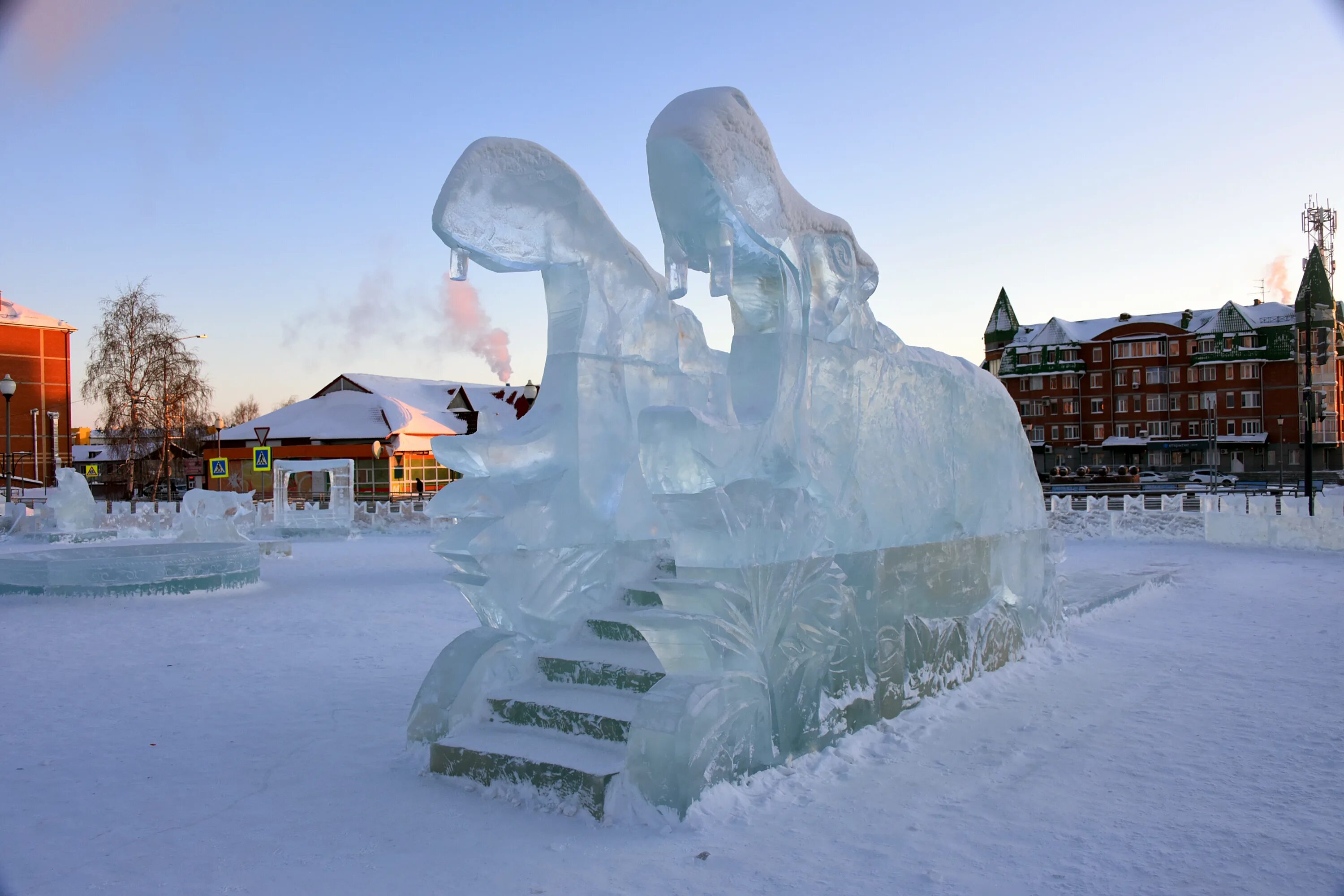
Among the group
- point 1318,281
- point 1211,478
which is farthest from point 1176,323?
point 1211,478

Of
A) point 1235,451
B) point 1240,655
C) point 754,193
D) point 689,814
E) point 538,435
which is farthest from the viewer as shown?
point 1235,451

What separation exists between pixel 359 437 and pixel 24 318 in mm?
34612

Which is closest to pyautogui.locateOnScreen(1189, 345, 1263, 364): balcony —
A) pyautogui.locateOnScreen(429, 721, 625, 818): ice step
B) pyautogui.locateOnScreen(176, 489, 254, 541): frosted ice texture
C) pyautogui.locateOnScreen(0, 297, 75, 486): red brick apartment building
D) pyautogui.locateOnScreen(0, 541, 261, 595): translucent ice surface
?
pyautogui.locateOnScreen(176, 489, 254, 541): frosted ice texture

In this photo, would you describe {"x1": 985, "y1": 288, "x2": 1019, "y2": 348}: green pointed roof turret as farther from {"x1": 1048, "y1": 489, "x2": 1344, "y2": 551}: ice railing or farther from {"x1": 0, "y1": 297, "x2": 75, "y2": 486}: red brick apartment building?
{"x1": 0, "y1": 297, "x2": 75, "y2": 486}: red brick apartment building

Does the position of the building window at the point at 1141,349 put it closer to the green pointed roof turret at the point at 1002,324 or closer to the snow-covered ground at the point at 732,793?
the green pointed roof turret at the point at 1002,324

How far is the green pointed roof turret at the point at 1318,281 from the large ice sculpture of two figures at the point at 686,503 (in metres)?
47.3

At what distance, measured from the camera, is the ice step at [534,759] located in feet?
14.4

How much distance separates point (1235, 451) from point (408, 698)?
65.5 m

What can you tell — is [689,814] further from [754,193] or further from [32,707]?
[32,707]

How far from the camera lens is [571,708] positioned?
494 cm

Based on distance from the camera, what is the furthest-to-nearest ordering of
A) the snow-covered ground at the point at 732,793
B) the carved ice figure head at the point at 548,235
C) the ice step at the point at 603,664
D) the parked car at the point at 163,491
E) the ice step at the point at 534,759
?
1. the parked car at the point at 163,491
2. the carved ice figure head at the point at 548,235
3. the ice step at the point at 603,664
4. the ice step at the point at 534,759
5. the snow-covered ground at the point at 732,793

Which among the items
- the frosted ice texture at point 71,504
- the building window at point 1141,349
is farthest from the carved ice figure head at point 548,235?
the building window at point 1141,349

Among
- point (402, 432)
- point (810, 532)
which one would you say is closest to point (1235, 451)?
point (402, 432)

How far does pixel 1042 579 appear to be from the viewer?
28.4 feet
